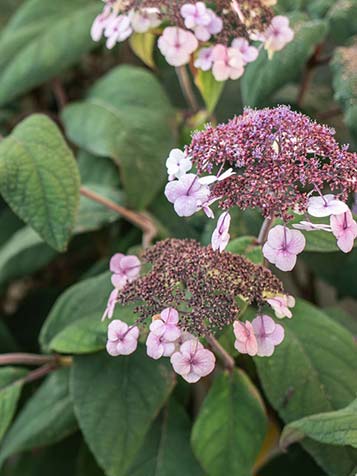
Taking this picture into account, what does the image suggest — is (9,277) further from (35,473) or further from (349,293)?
(349,293)

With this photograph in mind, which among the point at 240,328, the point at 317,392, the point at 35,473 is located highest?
the point at 240,328

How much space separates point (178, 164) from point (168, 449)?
0.96ft

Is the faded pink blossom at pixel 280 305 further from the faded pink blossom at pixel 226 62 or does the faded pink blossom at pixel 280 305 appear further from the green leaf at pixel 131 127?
the green leaf at pixel 131 127

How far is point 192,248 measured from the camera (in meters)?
0.39

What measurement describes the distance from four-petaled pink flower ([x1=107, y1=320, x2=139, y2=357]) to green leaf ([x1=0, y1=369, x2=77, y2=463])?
245 millimetres

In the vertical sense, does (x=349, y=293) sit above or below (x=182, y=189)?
below

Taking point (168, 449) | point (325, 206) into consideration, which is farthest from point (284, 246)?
point (168, 449)

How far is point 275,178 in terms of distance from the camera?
0.35 meters

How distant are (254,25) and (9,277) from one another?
1.20 ft

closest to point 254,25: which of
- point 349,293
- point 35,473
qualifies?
point 349,293

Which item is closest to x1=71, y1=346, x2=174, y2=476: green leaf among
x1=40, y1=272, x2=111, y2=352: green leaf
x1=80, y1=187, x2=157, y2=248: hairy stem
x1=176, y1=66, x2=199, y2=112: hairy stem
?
x1=40, y1=272, x2=111, y2=352: green leaf

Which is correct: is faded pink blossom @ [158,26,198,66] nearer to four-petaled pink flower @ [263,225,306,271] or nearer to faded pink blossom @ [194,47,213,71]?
faded pink blossom @ [194,47,213,71]

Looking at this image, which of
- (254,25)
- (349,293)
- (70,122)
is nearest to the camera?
(254,25)

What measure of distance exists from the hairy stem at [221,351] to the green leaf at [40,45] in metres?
0.41
